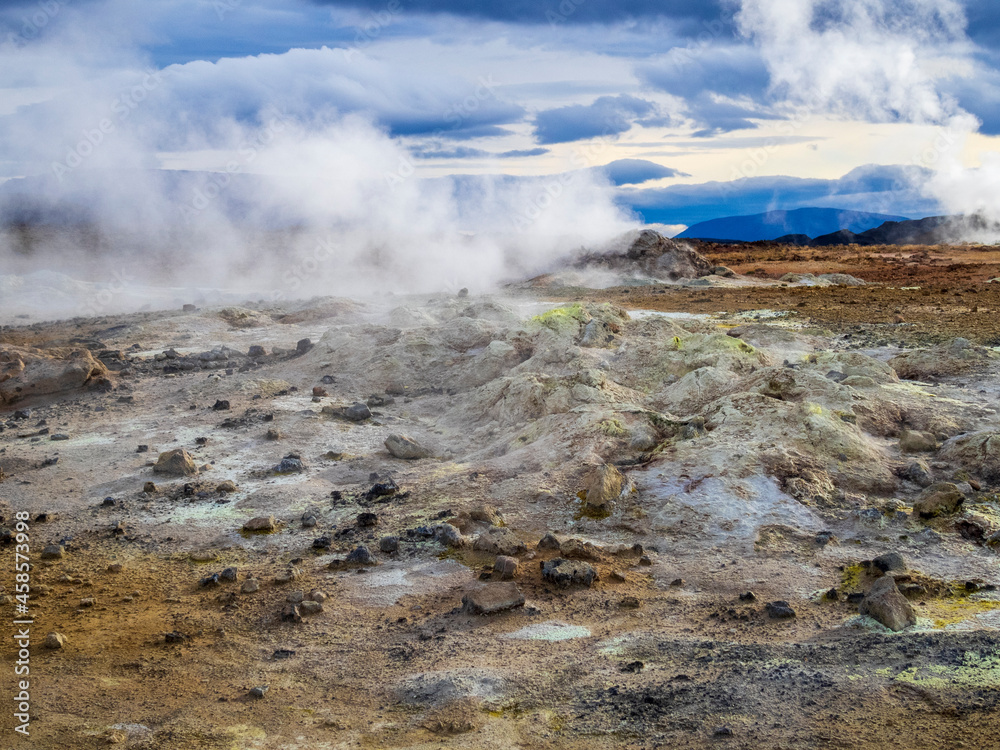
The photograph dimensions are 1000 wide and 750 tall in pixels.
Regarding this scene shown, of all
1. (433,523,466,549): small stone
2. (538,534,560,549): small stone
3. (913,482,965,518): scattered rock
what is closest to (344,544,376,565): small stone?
(433,523,466,549): small stone

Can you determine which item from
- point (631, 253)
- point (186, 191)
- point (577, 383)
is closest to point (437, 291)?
point (631, 253)

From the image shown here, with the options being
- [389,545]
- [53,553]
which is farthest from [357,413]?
[53,553]

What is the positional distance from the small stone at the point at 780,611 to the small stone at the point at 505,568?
161cm

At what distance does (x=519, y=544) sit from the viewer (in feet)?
18.6

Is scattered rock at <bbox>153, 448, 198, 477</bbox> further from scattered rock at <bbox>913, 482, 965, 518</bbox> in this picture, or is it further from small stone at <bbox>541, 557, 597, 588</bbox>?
scattered rock at <bbox>913, 482, 965, 518</bbox>

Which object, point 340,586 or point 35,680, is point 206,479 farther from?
point 35,680

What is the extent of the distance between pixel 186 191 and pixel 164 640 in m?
36.0

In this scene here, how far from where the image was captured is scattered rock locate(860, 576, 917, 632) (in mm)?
4285

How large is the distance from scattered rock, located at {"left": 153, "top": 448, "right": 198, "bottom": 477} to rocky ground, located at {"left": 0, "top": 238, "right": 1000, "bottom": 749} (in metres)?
0.02

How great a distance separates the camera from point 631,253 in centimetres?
2488

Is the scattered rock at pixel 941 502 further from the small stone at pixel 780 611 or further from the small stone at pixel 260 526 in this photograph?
the small stone at pixel 260 526

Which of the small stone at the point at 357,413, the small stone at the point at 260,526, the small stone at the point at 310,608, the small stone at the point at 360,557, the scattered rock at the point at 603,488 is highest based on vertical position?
the small stone at the point at 357,413

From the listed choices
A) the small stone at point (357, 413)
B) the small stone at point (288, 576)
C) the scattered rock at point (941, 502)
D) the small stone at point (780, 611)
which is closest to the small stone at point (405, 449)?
the small stone at point (357, 413)

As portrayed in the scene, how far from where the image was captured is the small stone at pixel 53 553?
19.0 ft
